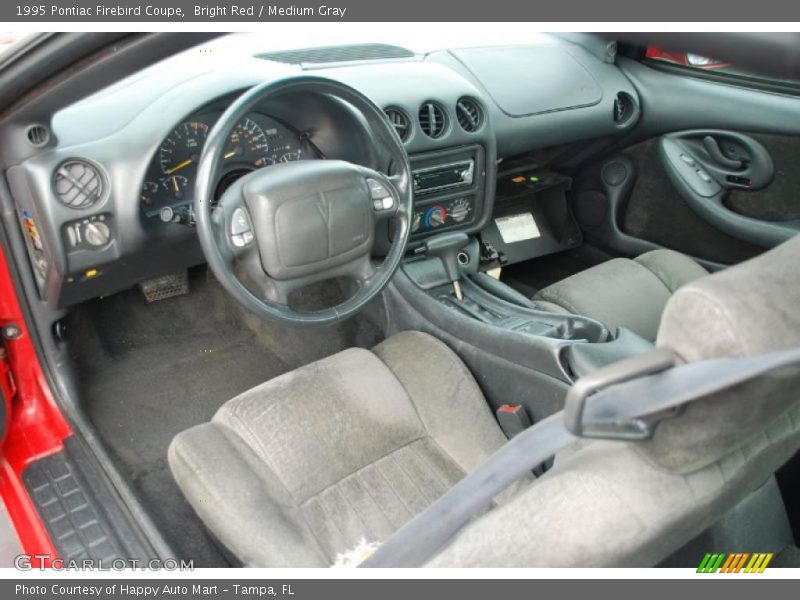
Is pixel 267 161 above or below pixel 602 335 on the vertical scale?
above

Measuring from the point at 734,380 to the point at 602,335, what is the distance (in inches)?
38.9

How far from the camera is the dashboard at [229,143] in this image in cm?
148

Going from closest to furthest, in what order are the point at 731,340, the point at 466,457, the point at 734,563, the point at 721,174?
the point at 731,340 < the point at 734,563 < the point at 466,457 < the point at 721,174

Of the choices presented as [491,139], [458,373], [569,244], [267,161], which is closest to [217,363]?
[267,161]

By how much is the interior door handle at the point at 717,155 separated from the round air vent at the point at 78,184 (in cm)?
208

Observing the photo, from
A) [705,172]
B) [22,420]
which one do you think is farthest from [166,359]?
[705,172]

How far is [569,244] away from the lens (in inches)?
114

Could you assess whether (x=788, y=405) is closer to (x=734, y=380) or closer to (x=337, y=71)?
(x=734, y=380)

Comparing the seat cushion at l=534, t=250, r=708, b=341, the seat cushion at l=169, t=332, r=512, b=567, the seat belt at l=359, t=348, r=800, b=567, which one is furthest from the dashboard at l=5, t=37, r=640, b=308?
the seat belt at l=359, t=348, r=800, b=567

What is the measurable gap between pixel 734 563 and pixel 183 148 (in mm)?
1462

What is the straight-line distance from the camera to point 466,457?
1.53 metres

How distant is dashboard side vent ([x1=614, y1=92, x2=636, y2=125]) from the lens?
256cm

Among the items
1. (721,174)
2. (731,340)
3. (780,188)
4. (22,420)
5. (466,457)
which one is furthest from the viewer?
(721,174)

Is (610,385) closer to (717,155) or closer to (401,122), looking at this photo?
(401,122)
